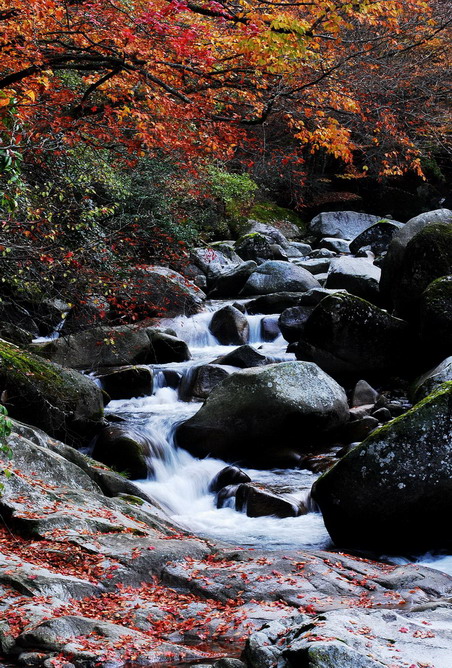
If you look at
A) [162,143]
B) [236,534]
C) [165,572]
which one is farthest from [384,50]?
[165,572]

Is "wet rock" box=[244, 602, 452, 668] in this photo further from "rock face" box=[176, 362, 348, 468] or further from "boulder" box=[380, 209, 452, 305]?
"boulder" box=[380, 209, 452, 305]

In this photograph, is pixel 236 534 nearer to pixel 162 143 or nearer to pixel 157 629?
pixel 157 629

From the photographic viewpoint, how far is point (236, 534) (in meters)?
7.81

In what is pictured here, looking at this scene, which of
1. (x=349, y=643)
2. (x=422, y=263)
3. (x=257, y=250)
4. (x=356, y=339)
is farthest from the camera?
(x=257, y=250)

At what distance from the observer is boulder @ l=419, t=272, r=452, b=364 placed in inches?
460

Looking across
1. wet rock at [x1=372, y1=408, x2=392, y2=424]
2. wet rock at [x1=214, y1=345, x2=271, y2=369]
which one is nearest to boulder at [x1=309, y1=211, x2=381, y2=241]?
wet rock at [x1=214, y1=345, x2=271, y2=369]

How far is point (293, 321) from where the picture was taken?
15391mm

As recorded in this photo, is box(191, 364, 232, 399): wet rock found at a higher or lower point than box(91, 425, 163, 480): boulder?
higher

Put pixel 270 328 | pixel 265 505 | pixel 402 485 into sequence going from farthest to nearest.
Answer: pixel 270 328 → pixel 265 505 → pixel 402 485

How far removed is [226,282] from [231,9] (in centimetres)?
1308

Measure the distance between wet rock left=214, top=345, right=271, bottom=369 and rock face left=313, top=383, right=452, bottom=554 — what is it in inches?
254

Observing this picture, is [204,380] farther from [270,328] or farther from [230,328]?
[270,328]

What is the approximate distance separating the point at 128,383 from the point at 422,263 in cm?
674

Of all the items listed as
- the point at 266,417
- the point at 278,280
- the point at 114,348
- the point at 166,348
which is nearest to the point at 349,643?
the point at 266,417
